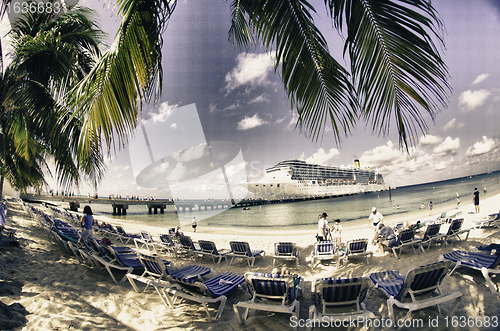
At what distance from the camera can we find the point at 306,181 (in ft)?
194

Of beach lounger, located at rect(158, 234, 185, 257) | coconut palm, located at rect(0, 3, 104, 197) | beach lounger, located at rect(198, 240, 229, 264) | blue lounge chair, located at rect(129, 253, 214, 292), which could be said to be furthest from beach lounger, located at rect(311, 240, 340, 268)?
coconut palm, located at rect(0, 3, 104, 197)

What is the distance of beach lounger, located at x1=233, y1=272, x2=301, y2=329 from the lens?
281 cm

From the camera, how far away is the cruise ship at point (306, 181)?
55.5 metres

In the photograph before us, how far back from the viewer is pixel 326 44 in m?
2.25

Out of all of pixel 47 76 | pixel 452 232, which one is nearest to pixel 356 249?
pixel 452 232

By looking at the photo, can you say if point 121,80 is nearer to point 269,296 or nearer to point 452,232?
point 269,296

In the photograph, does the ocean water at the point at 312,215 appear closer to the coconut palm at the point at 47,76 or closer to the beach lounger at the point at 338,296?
the beach lounger at the point at 338,296

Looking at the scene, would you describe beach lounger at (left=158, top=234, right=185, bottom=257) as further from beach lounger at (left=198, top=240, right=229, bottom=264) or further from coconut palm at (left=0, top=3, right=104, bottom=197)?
coconut palm at (left=0, top=3, right=104, bottom=197)

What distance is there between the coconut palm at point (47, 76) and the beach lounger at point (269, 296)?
271cm

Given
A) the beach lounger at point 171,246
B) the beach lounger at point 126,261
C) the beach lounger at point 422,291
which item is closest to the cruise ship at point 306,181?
the beach lounger at point 171,246

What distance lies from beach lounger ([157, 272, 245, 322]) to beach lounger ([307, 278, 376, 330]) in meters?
1.29

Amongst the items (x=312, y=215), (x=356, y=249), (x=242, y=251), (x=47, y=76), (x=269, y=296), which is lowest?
(x=312, y=215)

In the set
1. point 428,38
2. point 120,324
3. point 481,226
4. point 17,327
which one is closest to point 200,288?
point 120,324

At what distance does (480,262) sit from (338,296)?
2.86m
